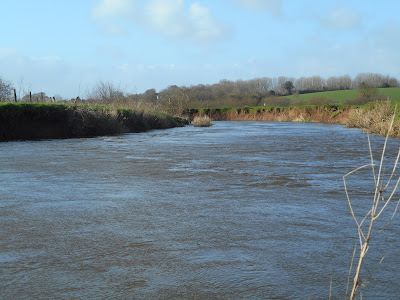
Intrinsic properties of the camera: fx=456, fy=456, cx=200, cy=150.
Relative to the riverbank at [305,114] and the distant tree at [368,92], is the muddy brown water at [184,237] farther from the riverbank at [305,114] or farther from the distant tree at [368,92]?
the distant tree at [368,92]

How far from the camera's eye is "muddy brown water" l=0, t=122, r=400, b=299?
3.38 m

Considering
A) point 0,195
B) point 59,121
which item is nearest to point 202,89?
point 59,121

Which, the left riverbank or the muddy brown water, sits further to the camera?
the left riverbank

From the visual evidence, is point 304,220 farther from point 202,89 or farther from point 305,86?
point 305,86

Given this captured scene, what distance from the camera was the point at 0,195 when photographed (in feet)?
22.4

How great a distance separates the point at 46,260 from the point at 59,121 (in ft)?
66.1

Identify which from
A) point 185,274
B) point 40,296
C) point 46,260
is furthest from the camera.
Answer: point 46,260

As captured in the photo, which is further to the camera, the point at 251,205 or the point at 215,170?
the point at 215,170

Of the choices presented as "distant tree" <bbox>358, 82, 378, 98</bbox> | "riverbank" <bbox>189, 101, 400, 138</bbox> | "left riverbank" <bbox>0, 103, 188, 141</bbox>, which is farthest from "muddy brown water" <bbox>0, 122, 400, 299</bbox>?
"distant tree" <bbox>358, 82, 378, 98</bbox>

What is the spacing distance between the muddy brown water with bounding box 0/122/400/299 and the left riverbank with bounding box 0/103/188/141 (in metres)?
12.5

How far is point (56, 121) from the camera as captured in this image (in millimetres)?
22984

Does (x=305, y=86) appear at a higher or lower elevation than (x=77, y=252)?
higher

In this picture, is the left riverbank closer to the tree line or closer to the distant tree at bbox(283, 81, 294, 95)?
the tree line

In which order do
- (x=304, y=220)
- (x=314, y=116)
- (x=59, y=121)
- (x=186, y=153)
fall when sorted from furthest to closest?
1. (x=314, y=116)
2. (x=59, y=121)
3. (x=186, y=153)
4. (x=304, y=220)
